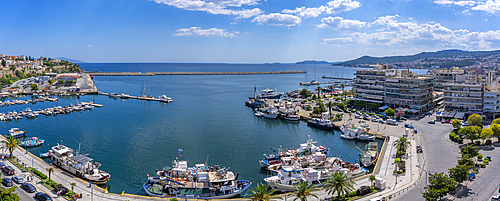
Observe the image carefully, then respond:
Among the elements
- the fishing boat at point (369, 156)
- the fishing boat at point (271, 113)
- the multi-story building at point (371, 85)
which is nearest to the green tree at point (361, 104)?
the multi-story building at point (371, 85)

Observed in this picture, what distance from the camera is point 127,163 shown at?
46.7 meters

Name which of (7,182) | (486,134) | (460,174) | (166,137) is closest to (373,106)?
(486,134)

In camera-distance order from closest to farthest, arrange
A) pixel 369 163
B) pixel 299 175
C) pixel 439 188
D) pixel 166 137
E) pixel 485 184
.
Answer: pixel 439 188 < pixel 485 184 < pixel 299 175 < pixel 369 163 < pixel 166 137

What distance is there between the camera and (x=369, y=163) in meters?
45.6

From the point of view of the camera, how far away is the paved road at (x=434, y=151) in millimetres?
33875

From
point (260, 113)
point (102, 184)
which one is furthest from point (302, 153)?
point (260, 113)

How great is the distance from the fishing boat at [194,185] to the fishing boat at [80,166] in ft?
23.8

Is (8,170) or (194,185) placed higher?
(8,170)

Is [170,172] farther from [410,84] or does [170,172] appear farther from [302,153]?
[410,84]

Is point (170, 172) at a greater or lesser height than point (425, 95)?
lesser

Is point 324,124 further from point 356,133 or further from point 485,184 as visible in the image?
point 485,184

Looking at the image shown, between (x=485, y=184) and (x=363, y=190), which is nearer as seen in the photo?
(x=363, y=190)

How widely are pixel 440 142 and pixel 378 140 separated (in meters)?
10.8

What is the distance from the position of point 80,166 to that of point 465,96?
3248 inches
